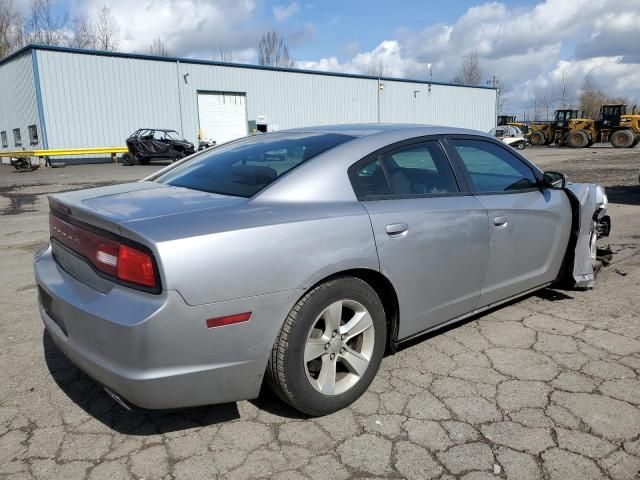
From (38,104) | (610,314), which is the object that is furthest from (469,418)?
(38,104)

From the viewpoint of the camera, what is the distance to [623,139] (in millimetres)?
31812

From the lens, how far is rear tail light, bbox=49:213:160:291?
2127 millimetres

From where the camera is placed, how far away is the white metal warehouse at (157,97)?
24484mm

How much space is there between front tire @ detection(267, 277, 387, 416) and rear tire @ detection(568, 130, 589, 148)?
117ft

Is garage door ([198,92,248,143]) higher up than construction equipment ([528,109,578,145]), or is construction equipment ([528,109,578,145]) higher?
garage door ([198,92,248,143])

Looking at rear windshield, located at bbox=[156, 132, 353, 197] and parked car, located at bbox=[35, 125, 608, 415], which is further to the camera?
rear windshield, located at bbox=[156, 132, 353, 197]

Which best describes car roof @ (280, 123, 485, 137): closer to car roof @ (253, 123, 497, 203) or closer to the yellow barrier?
car roof @ (253, 123, 497, 203)

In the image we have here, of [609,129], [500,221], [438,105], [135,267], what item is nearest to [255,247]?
[135,267]

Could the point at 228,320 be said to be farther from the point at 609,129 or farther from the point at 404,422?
the point at 609,129

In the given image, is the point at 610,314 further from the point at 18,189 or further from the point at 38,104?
the point at 38,104

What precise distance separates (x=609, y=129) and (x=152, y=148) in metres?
28.2

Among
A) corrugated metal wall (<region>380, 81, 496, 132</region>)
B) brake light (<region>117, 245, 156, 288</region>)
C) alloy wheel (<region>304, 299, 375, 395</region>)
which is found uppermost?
corrugated metal wall (<region>380, 81, 496, 132</region>)

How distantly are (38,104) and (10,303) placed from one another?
23.2 m

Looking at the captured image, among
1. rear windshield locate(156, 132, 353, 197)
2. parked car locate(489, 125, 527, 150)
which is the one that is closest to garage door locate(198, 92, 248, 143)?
parked car locate(489, 125, 527, 150)
